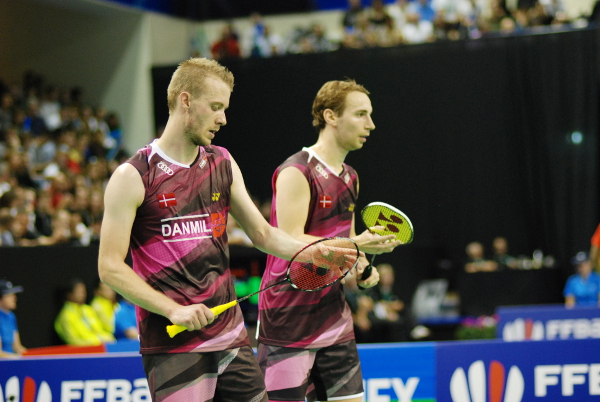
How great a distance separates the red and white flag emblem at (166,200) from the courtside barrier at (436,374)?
230cm

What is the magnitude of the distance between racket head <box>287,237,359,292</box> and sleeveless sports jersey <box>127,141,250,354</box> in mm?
441

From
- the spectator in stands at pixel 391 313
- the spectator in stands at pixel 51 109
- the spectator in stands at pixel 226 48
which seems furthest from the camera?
the spectator in stands at pixel 226 48

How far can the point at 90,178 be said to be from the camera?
13.5 m

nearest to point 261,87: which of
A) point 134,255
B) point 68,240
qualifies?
point 68,240

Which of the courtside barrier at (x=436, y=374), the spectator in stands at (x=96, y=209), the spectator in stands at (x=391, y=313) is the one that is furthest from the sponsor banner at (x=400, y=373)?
the spectator in stands at (x=96, y=209)

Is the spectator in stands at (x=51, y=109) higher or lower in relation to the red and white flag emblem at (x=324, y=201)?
higher

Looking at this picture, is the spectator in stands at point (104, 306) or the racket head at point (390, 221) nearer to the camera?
the racket head at point (390, 221)

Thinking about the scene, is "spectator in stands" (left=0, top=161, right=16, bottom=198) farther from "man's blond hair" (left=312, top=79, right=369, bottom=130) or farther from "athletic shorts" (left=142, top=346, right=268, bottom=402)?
"athletic shorts" (left=142, top=346, right=268, bottom=402)

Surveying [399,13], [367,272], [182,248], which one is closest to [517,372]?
[367,272]

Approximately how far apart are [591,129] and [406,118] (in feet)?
10.9

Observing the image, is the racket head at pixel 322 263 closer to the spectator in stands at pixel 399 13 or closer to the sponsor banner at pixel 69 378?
the sponsor banner at pixel 69 378

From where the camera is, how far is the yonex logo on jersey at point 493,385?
5.30 meters

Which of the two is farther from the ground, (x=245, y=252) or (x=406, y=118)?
(x=406, y=118)

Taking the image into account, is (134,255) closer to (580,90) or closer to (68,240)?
(68,240)
